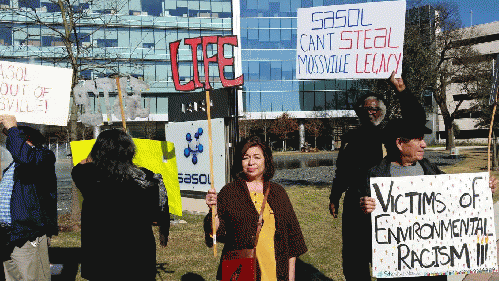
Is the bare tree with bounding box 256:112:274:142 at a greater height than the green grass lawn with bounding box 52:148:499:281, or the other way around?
the bare tree with bounding box 256:112:274:142

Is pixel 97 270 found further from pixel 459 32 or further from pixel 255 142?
pixel 459 32

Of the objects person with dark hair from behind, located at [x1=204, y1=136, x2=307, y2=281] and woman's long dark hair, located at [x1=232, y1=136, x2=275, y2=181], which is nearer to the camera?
person with dark hair from behind, located at [x1=204, y1=136, x2=307, y2=281]

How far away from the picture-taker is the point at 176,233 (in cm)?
795

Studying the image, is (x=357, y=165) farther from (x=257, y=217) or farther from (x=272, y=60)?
(x=272, y=60)

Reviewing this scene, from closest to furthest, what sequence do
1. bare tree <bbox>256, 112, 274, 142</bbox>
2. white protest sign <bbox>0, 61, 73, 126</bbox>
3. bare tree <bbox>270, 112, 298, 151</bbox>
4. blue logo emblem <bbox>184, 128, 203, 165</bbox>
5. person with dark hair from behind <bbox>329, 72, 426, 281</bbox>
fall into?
person with dark hair from behind <bbox>329, 72, 426, 281</bbox> < white protest sign <bbox>0, 61, 73, 126</bbox> < blue logo emblem <bbox>184, 128, 203, 165</bbox> < bare tree <bbox>270, 112, 298, 151</bbox> < bare tree <bbox>256, 112, 274, 142</bbox>

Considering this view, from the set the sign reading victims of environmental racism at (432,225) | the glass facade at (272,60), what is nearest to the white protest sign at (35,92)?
the sign reading victims of environmental racism at (432,225)

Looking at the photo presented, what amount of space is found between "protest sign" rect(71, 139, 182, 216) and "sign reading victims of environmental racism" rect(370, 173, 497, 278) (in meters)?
2.42

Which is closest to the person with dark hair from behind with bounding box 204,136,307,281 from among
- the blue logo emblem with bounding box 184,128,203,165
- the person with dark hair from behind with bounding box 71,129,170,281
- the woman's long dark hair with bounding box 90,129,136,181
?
the person with dark hair from behind with bounding box 71,129,170,281

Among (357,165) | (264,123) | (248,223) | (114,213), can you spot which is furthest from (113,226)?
(264,123)

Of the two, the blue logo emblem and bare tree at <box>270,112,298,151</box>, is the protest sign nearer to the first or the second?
the blue logo emblem

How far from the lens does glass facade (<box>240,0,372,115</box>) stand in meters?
51.1

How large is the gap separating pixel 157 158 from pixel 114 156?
5.93 ft

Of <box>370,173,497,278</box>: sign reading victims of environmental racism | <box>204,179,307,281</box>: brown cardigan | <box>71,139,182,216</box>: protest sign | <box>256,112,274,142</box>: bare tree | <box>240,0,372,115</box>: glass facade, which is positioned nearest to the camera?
<box>204,179,307,281</box>: brown cardigan

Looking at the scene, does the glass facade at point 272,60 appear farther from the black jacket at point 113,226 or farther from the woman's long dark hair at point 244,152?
the black jacket at point 113,226
